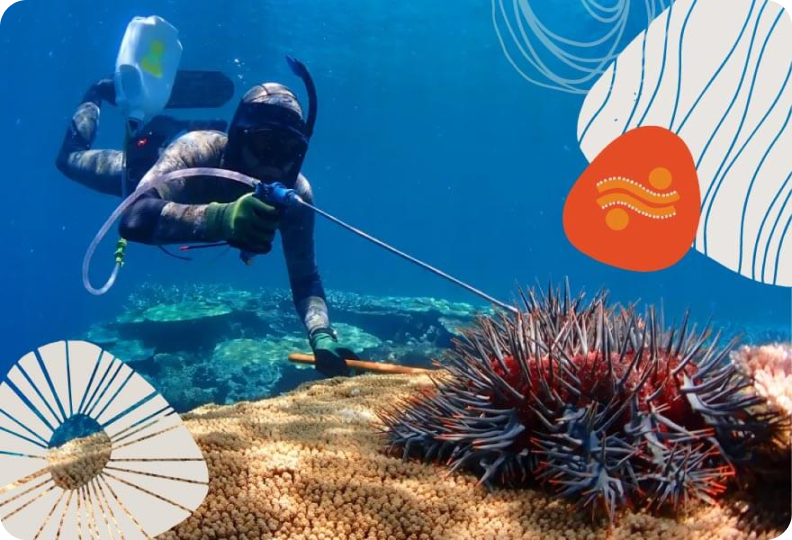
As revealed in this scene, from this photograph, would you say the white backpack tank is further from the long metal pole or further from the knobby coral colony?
the knobby coral colony

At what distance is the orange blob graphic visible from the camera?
8.59ft

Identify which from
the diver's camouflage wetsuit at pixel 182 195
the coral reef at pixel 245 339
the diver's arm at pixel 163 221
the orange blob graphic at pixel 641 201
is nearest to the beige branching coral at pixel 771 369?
the orange blob graphic at pixel 641 201

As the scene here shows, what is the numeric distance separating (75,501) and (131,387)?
0.44 meters

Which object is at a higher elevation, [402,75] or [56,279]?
[402,75]

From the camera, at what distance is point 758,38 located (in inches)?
96.0

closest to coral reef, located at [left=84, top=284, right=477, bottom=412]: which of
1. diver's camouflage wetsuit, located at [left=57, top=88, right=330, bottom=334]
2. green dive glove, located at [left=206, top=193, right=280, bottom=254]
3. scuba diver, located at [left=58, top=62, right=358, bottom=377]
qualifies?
diver's camouflage wetsuit, located at [left=57, top=88, right=330, bottom=334]

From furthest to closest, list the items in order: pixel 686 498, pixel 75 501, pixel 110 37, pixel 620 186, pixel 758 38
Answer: pixel 110 37, pixel 620 186, pixel 758 38, pixel 75 501, pixel 686 498

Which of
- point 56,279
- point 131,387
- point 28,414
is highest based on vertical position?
point 131,387

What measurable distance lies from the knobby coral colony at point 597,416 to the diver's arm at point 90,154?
566 centimetres

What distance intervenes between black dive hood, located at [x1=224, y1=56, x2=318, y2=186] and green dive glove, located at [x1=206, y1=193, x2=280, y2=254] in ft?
3.89

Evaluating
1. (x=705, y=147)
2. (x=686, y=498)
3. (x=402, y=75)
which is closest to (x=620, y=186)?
(x=705, y=147)

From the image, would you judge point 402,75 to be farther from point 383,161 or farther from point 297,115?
point 297,115

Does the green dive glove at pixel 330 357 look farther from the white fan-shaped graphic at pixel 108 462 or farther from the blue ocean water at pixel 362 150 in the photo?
the white fan-shaped graphic at pixel 108 462

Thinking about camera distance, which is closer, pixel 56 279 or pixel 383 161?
pixel 56 279
